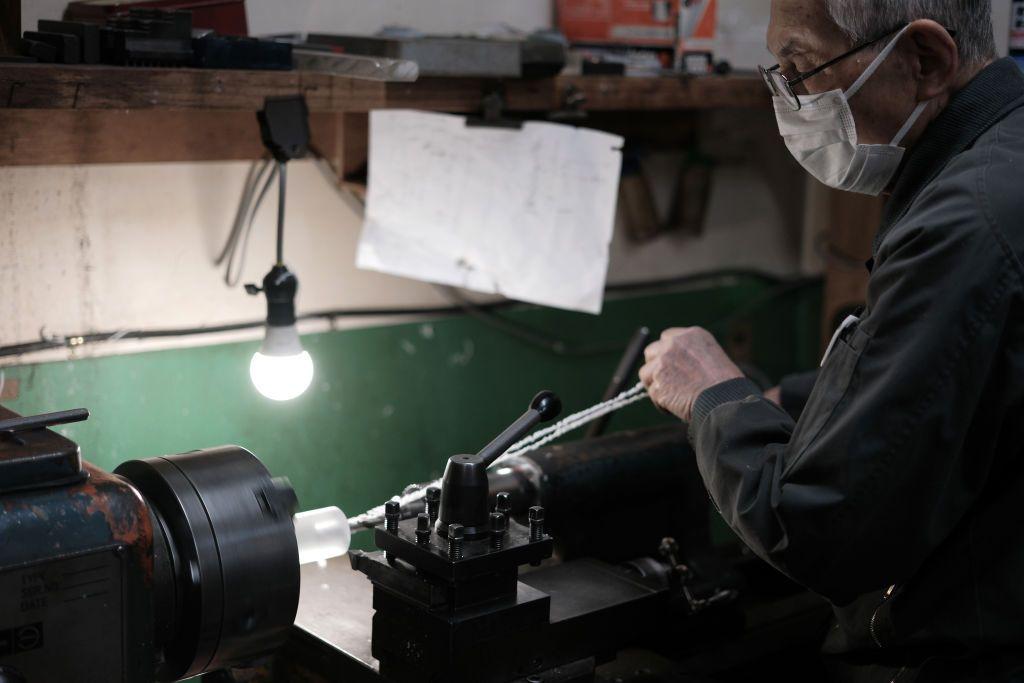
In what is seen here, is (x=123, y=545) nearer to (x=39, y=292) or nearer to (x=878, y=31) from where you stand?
(x=39, y=292)

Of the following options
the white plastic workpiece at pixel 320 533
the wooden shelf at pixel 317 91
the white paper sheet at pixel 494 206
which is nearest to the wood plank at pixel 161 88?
the wooden shelf at pixel 317 91

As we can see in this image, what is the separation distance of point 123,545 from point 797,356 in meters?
1.91

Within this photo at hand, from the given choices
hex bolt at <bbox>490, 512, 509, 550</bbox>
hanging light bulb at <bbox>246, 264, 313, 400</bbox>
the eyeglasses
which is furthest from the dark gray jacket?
hanging light bulb at <bbox>246, 264, 313, 400</bbox>

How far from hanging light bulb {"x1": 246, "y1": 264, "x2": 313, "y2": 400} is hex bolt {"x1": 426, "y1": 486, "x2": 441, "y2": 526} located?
1.21 feet

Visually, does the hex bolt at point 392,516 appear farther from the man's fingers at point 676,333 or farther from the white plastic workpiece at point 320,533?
the man's fingers at point 676,333

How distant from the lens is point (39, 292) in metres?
1.55

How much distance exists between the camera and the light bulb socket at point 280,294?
1.47 m

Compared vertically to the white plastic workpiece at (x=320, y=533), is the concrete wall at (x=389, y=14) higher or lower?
higher

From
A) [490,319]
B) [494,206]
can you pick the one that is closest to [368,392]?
[490,319]

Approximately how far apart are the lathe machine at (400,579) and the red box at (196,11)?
1.89 ft

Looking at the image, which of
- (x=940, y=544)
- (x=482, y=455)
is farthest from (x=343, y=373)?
(x=940, y=544)

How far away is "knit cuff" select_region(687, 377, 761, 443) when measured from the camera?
125cm

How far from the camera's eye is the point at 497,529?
3.81 feet

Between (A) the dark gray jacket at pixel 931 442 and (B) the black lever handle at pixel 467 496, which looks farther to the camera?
(B) the black lever handle at pixel 467 496
